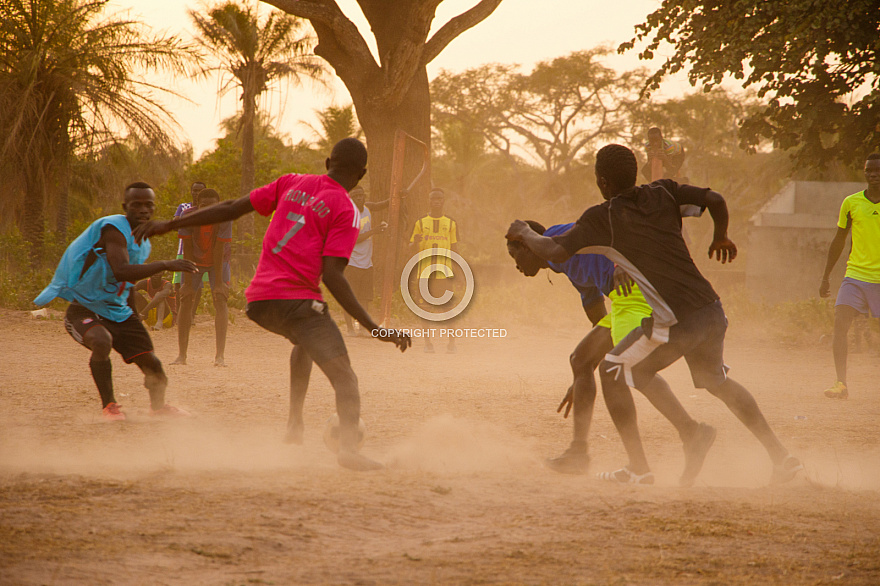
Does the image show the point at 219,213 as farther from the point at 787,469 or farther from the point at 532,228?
the point at 787,469

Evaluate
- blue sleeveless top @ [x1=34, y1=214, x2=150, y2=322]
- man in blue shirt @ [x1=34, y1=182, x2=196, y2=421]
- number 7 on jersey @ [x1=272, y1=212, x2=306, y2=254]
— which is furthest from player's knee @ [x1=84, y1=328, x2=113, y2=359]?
number 7 on jersey @ [x1=272, y1=212, x2=306, y2=254]

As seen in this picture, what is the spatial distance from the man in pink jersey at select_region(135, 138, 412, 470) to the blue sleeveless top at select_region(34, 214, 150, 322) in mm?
1176

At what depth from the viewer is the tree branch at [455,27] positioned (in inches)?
544

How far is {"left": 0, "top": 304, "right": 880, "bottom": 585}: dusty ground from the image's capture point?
8.67ft

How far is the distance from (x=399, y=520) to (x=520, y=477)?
1.03 meters

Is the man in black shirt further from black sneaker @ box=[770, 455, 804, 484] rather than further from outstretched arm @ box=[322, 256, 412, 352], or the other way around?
outstretched arm @ box=[322, 256, 412, 352]

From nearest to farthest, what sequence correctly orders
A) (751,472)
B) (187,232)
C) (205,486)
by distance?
(205,486) < (751,472) < (187,232)

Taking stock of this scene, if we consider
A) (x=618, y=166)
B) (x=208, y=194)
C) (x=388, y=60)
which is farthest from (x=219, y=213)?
(x=388, y=60)

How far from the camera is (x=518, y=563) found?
270 cm

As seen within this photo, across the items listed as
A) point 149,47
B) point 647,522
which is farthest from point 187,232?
point 149,47

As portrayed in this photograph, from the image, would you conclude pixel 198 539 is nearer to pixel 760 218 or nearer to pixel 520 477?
pixel 520 477

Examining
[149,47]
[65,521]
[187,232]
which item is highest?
[149,47]

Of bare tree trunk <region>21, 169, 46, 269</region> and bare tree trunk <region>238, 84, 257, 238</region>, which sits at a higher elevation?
bare tree trunk <region>238, 84, 257, 238</region>

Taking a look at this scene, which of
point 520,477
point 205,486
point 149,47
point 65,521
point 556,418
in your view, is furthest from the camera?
point 149,47
